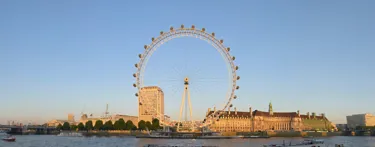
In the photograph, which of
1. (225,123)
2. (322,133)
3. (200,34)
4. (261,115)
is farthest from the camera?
(261,115)

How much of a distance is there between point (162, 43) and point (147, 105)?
13026 millimetres

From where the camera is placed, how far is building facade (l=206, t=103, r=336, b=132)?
589ft

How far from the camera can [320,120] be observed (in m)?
196

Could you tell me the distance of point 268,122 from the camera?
629 ft

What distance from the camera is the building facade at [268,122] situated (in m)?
180

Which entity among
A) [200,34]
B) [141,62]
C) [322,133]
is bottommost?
[322,133]

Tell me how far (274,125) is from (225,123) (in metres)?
29.3

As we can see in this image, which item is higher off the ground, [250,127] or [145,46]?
[145,46]

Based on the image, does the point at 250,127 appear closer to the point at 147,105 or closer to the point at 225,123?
the point at 225,123

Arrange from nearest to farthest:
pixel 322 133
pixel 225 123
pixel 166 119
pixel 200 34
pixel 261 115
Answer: pixel 200 34 → pixel 166 119 → pixel 322 133 → pixel 225 123 → pixel 261 115

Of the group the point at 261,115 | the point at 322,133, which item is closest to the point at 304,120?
the point at 261,115

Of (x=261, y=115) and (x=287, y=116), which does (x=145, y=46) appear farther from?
(x=287, y=116)

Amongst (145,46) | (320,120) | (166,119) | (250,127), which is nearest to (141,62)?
(145,46)

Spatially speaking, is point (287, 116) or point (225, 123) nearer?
point (225, 123)
